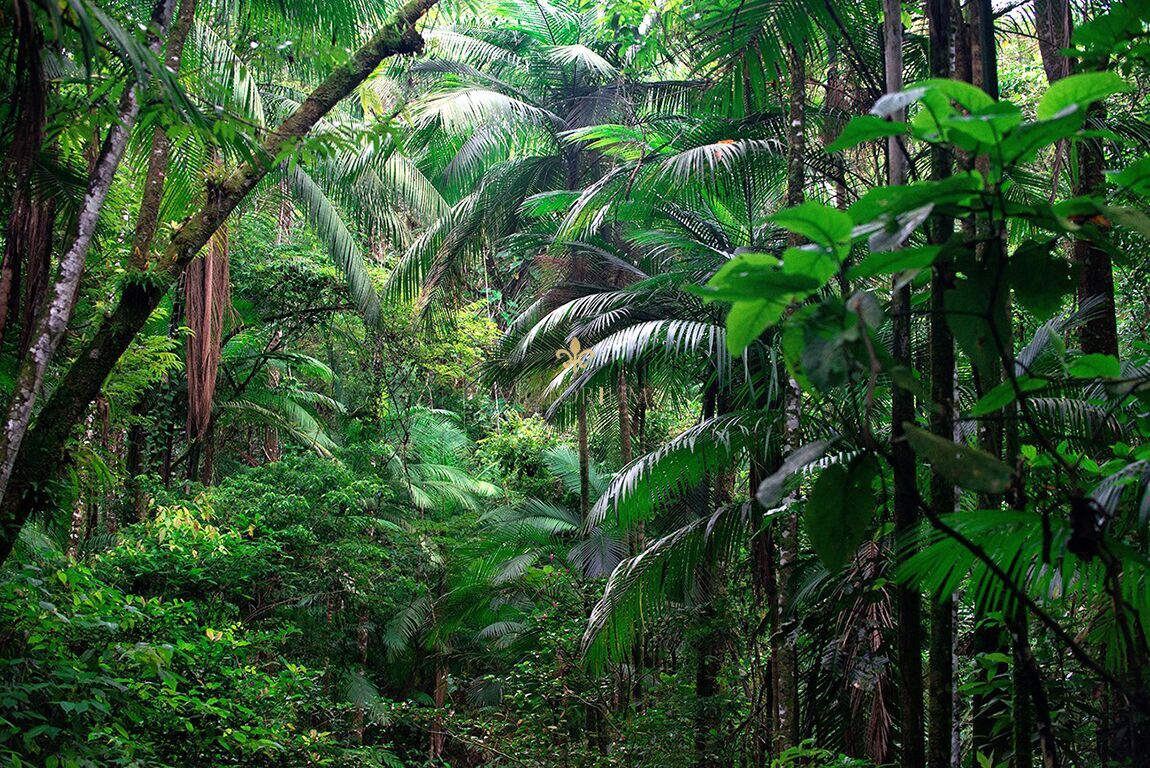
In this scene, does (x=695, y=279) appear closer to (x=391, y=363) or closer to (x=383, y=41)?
(x=383, y=41)

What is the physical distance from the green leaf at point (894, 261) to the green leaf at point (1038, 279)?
0.72 feet

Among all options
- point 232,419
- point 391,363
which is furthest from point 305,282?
point 232,419

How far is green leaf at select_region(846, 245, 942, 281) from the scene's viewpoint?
106 centimetres

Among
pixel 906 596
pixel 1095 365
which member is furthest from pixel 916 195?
pixel 906 596

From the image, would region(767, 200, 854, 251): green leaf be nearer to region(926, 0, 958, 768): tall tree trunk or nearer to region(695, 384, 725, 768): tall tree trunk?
region(926, 0, 958, 768): tall tree trunk

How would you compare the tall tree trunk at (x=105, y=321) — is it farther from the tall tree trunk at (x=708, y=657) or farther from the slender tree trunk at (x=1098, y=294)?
the slender tree trunk at (x=1098, y=294)

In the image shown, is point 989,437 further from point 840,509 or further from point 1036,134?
point 1036,134

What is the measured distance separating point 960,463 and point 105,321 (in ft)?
14.9

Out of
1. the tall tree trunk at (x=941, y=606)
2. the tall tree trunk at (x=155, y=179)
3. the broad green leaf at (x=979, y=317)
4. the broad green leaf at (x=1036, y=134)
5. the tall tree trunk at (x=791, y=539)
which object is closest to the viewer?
the broad green leaf at (x=1036, y=134)

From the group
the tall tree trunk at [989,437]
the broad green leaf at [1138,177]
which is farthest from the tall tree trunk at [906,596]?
the broad green leaf at [1138,177]

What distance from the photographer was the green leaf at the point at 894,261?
3.49ft

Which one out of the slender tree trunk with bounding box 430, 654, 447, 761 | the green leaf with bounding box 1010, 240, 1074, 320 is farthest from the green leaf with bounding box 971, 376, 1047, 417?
the slender tree trunk with bounding box 430, 654, 447, 761

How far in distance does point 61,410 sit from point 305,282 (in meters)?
8.14

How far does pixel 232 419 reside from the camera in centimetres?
1326
